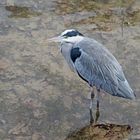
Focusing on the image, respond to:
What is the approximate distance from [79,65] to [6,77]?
36.3 inches

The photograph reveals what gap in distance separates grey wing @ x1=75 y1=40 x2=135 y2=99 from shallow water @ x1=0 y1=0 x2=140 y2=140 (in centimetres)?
35

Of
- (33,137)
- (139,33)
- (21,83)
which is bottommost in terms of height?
(33,137)

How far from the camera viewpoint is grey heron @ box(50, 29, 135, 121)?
4.90 m

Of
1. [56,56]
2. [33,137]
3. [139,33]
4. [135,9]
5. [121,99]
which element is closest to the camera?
[33,137]

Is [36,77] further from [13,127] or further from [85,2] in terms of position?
[85,2]

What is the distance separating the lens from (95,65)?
4984 millimetres

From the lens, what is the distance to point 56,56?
5.95m

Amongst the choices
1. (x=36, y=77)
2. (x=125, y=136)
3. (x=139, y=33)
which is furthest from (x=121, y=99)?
(x=139, y=33)

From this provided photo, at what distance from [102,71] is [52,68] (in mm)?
928

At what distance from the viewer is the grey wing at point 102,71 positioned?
4883 mm

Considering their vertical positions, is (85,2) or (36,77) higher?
(85,2)

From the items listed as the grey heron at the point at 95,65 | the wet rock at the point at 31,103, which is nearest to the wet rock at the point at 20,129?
the wet rock at the point at 31,103

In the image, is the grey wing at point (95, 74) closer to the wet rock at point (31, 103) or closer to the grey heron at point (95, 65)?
the grey heron at point (95, 65)

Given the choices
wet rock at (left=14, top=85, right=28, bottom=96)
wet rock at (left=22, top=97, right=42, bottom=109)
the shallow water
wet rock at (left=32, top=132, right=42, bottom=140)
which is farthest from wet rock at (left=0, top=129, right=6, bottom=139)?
wet rock at (left=14, top=85, right=28, bottom=96)
